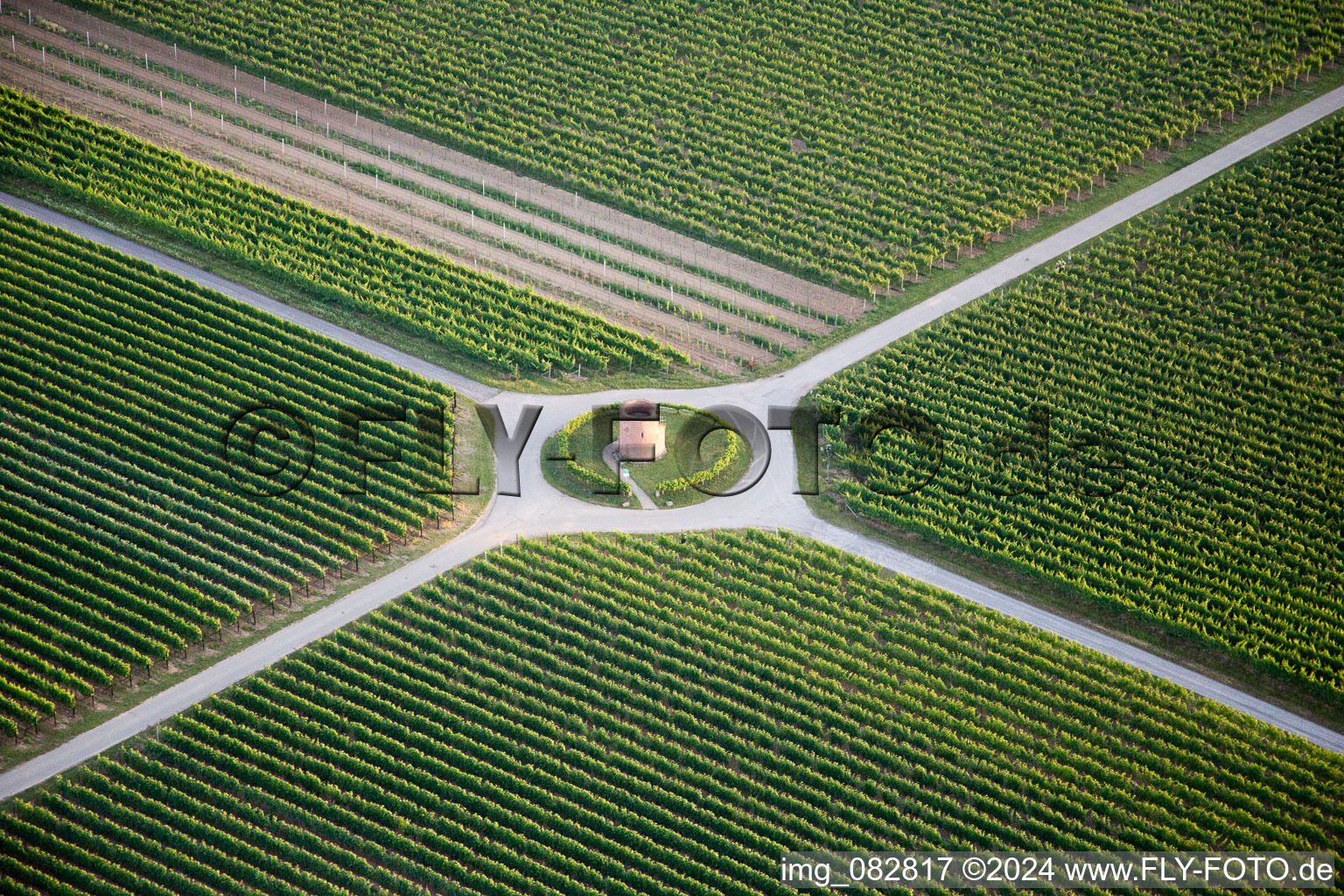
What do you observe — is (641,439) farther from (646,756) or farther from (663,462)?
(646,756)

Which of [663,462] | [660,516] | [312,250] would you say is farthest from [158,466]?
[663,462]

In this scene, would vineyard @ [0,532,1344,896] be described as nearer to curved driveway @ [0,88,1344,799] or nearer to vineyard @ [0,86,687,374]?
curved driveway @ [0,88,1344,799]

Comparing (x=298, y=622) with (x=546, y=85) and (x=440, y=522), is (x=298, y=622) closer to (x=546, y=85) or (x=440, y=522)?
(x=440, y=522)

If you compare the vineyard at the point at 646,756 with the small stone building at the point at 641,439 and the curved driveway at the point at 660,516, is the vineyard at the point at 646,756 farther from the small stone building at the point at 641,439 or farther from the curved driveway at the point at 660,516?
the small stone building at the point at 641,439

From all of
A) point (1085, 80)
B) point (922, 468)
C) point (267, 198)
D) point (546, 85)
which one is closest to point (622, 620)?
point (922, 468)

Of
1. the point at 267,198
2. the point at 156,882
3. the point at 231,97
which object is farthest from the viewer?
the point at 231,97
